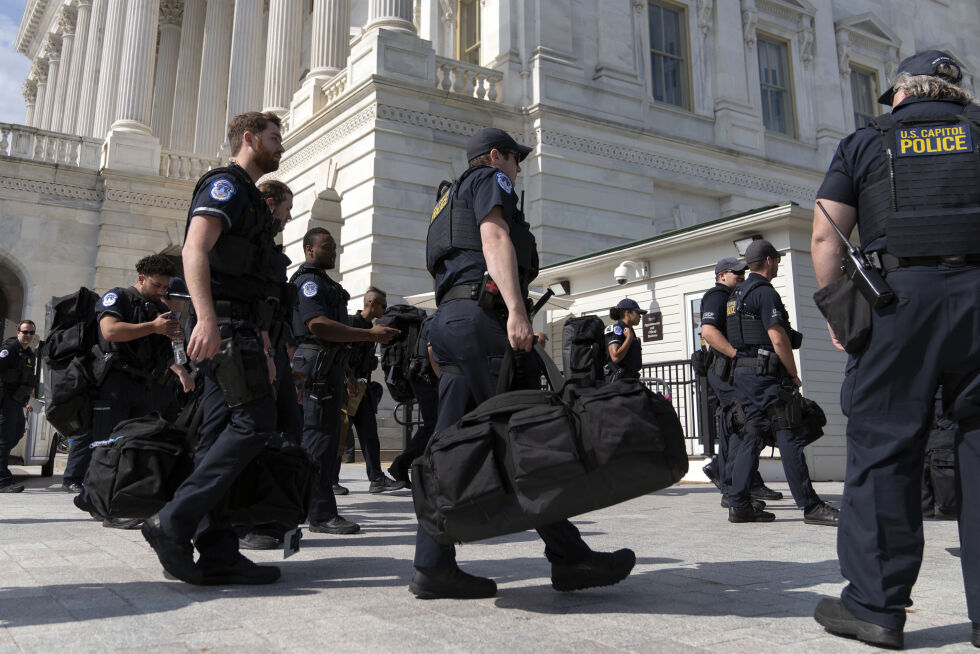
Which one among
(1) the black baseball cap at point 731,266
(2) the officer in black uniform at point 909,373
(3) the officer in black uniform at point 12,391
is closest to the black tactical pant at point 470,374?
(2) the officer in black uniform at point 909,373

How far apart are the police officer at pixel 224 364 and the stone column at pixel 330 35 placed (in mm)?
18231

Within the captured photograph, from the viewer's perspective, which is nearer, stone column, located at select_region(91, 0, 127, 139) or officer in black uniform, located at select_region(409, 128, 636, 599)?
officer in black uniform, located at select_region(409, 128, 636, 599)

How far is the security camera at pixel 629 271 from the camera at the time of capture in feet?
50.5

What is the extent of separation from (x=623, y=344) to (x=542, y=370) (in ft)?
21.8

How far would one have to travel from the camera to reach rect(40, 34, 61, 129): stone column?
126 ft

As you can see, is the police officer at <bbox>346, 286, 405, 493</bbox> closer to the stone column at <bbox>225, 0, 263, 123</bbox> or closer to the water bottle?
the water bottle

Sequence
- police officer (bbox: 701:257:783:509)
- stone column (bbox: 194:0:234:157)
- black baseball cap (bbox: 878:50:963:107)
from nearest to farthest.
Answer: black baseball cap (bbox: 878:50:963:107), police officer (bbox: 701:257:783:509), stone column (bbox: 194:0:234:157)

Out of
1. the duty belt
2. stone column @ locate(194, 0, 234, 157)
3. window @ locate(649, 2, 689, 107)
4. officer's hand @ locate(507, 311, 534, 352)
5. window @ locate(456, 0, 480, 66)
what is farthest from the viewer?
stone column @ locate(194, 0, 234, 157)

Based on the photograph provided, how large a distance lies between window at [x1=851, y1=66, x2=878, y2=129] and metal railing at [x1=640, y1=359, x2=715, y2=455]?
53.9ft

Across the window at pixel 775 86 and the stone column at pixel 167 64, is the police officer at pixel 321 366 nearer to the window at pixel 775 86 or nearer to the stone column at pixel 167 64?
the window at pixel 775 86

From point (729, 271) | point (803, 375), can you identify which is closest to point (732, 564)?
point (729, 271)

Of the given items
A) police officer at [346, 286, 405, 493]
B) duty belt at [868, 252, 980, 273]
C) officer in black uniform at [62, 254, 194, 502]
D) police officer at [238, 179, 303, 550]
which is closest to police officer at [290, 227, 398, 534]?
officer in black uniform at [62, 254, 194, 502]

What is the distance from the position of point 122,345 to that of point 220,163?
19.4 metres

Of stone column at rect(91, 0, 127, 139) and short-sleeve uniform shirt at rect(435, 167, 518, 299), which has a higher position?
stone column at rect(91, 0, 127, 139)
